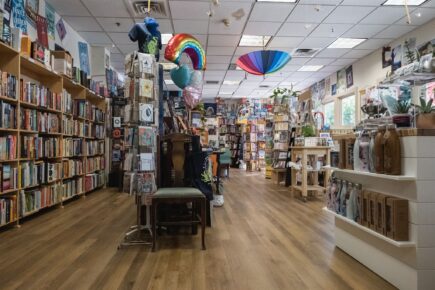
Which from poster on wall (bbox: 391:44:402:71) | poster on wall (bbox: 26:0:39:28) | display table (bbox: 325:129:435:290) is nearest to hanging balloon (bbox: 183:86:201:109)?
poster on wall (bbox: 26:0:39:28)

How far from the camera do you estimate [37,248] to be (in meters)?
3.05

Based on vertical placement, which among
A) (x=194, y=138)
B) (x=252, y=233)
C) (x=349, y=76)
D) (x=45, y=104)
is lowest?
(x=252, y=233)

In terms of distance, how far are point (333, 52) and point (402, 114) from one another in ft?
19.2

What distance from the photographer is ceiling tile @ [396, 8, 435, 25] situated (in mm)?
5279

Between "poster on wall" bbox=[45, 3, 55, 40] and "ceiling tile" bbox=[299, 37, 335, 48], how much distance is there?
4750mm

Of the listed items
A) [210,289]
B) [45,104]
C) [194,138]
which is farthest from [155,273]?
[45,104]

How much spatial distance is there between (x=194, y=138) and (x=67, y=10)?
347cm

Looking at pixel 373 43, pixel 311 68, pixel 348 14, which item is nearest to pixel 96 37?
pixel 348 14

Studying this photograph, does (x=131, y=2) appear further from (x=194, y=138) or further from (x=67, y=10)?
(x=194, y=138)

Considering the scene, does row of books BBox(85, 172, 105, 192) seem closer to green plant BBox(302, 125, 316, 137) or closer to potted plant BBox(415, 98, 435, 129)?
green plant BBox(302, 125, 316, 137)

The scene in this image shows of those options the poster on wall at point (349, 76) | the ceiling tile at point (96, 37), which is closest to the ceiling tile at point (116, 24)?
the ceiling tile at point (96, 37)

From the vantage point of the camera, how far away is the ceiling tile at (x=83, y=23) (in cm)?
569

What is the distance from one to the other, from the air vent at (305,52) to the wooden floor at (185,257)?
4.34 meters

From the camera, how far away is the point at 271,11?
209 inches
